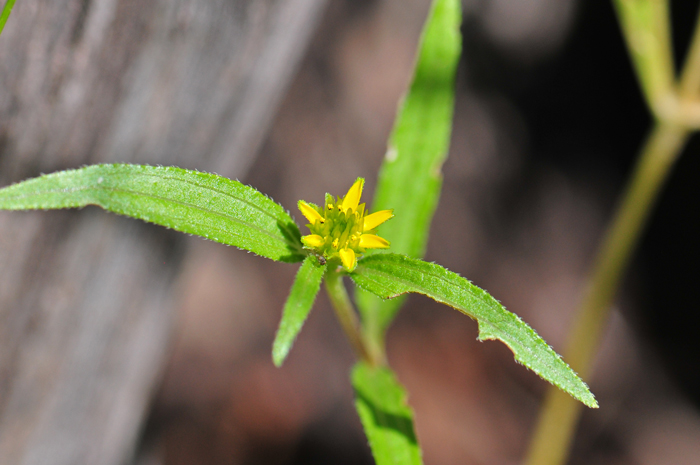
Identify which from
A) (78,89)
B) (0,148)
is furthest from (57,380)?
(78,89)

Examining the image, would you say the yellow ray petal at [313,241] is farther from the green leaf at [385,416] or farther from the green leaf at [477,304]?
the green leaf at [385,416]

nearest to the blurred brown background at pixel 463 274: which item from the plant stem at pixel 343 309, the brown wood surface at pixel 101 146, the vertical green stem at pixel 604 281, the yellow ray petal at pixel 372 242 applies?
the brown wood surface at pixel 101 146

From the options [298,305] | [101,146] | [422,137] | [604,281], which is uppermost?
[604,281]

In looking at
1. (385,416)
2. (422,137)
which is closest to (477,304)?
(385,416)

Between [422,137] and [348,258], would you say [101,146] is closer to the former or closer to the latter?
[348,258]

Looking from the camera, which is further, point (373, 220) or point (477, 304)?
point (373, 220)
